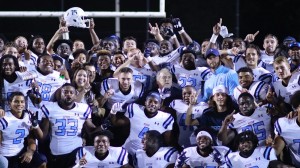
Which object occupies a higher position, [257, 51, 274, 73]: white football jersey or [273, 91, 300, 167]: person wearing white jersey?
[257, 51, 274, 73]: white football jersey

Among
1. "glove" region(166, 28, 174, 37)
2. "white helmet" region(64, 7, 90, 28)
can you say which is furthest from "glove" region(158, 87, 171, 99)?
"white helmet" region(64, 7, 90, 28)

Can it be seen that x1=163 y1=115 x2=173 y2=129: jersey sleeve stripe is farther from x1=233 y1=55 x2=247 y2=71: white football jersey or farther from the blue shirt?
x1=233 y1=55 x2=247 y2=71: white football jersey

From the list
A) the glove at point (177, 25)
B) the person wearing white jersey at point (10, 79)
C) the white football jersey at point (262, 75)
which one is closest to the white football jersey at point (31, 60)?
the person wearing white jersey at point (10, 79)

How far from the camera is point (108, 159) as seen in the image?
8.27 metres

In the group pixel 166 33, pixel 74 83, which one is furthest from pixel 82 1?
pixel 74 83

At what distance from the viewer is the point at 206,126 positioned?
8.49m

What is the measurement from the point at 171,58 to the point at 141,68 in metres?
0.38

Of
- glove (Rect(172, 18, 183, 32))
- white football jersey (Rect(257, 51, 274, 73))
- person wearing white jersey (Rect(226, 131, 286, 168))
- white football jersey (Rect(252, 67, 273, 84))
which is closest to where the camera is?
person wearing white jersey (Rect(226, 131, 286, 168))

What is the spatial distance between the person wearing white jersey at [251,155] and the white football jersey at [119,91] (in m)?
1.28

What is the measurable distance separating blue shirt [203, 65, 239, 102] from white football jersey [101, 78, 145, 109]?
620 mm

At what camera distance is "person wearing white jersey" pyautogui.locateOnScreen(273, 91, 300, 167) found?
8188 millimetres

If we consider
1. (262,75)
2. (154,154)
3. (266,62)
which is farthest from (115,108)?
(266,62)

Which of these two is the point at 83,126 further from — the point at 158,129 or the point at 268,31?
the point at 268,31

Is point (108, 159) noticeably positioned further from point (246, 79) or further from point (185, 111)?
point (246, 79)
